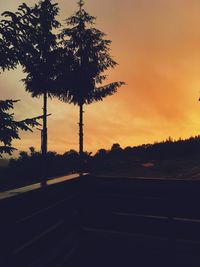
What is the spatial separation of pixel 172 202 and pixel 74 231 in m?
1.57

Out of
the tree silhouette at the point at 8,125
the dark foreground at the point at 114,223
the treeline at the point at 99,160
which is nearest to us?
the dark foreground at the point at 114,223

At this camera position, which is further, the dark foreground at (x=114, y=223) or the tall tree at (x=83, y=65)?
the tall tree at (x=83, y=65)

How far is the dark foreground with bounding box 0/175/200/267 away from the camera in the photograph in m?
4.03

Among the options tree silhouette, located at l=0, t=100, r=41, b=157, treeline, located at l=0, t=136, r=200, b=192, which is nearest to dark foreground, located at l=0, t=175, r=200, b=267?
tree silhouette, located at l=0, t=100, r=41, b=157

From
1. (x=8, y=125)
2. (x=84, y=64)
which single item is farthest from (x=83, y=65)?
(x=8, y=125)

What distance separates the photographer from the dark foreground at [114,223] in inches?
159

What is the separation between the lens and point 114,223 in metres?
4.92

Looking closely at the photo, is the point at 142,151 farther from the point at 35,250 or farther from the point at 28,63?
the point at 35,250

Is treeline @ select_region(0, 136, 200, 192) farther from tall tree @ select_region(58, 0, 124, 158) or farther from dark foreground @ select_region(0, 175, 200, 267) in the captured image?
dark foreground @ select_region(0, 175, 200, 267)

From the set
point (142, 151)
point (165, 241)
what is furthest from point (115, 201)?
point (142, 151)

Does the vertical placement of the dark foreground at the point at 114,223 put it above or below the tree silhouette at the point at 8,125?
below

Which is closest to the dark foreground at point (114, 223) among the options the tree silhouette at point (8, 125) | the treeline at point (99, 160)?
the tree silhouette at point (8, 125)

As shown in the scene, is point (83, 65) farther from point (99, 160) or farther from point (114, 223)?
point (114, 223)

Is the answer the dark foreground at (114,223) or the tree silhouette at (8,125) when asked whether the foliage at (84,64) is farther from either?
the dark foreground at (114,223)
